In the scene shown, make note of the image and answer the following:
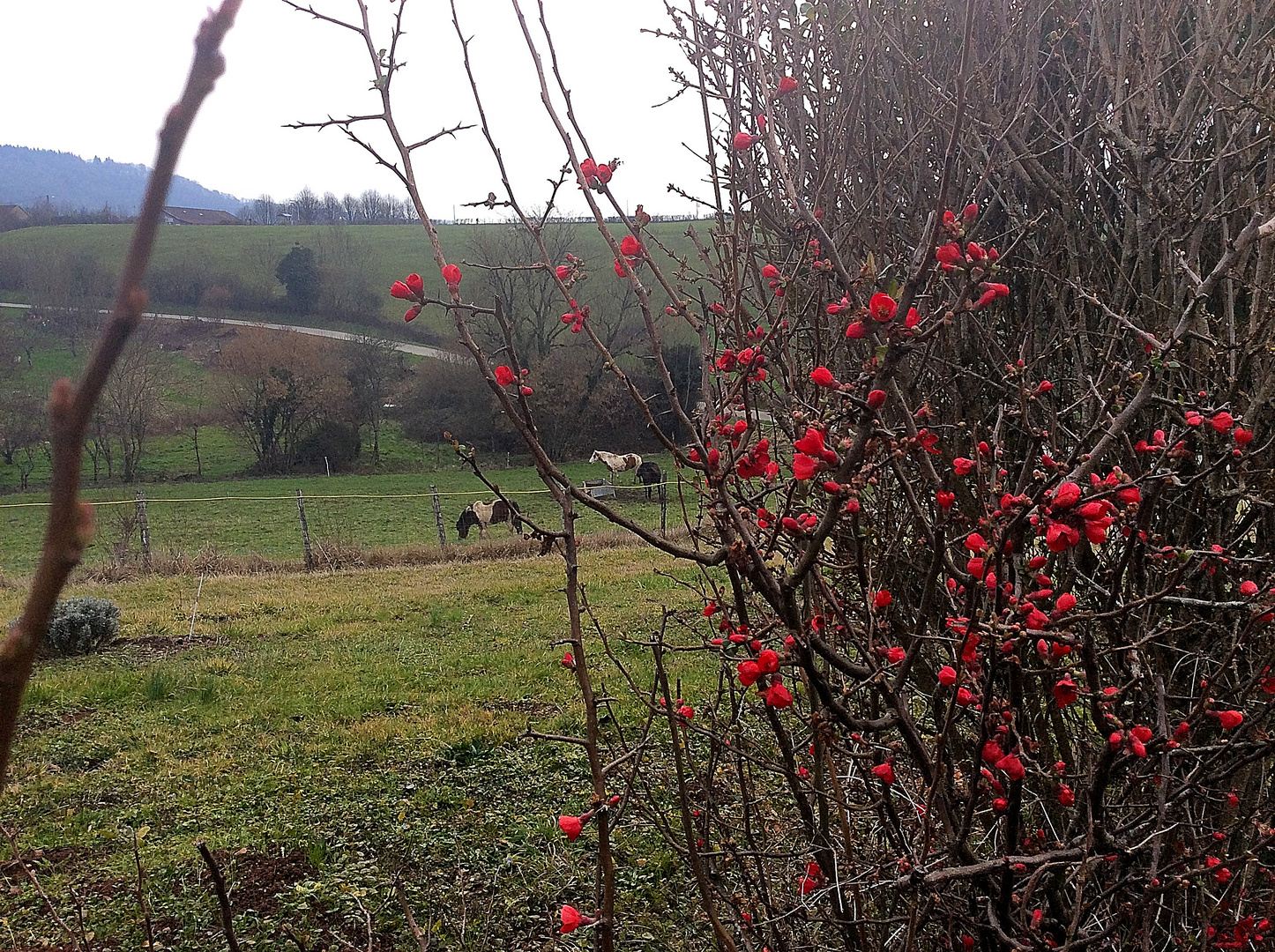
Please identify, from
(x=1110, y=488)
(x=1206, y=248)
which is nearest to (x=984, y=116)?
(x=1206, y=248)

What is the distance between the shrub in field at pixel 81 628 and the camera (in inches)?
307

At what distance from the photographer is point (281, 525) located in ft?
59.7

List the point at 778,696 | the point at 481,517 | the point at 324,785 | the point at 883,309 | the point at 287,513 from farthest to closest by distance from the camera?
the point at 287,513, the point at 481,517, the point at 324,785, the point at 778,696, the point at 883,309

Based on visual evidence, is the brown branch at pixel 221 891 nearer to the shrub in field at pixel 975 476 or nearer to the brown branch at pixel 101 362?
the shrub in field at pixel 975 476

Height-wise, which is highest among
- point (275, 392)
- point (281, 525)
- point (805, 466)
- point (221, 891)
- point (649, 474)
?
point (275, 392)

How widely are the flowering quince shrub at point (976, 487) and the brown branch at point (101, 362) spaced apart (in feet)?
2.88

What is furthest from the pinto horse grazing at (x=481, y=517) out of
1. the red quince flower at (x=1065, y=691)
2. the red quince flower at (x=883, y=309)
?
the red quince flower at (x=883, y=309)

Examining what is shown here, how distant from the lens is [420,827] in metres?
4.52

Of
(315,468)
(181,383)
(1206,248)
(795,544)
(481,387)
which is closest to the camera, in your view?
(795,544)

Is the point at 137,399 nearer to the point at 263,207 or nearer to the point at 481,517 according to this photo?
the point at 481,517

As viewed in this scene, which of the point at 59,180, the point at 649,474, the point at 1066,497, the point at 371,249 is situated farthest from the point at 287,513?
the point at 371,249

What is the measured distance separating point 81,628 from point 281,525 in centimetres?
1061

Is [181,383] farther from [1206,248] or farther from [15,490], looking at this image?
[1206,248]

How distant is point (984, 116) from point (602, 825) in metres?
2.83
